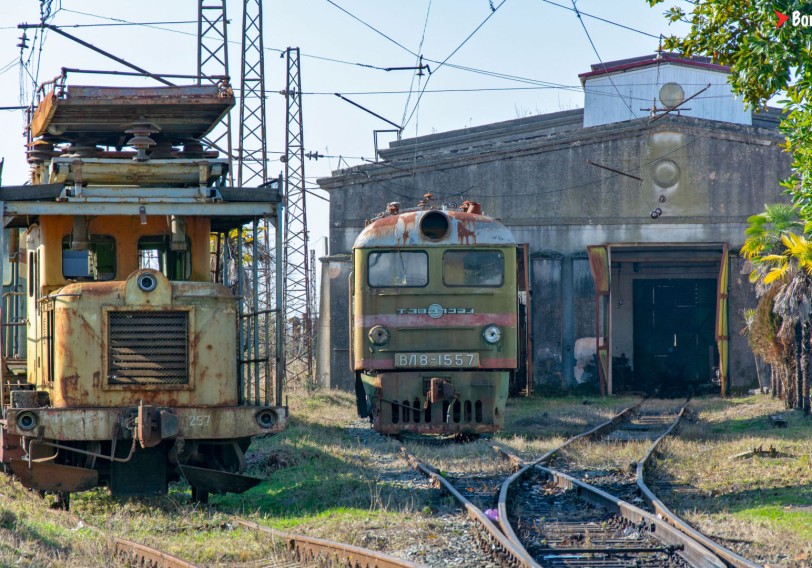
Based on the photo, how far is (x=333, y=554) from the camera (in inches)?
295

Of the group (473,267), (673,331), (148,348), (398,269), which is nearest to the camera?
(148,348)

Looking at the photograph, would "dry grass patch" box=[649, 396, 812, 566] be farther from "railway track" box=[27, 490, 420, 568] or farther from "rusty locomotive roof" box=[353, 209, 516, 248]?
"rusty locomotive roof" box=[353, 209, 516, 248]

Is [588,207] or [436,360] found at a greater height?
[588,207]

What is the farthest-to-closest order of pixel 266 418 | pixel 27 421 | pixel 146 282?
pixel 266 418 → pixel 146 282 → pixel 27 421

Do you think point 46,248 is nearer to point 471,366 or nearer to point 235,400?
point 235,400

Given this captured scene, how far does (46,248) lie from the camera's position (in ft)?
34.8

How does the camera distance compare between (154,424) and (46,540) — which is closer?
(46,540)

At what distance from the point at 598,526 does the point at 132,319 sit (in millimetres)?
4695

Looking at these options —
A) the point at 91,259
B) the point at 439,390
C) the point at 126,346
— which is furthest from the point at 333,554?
the point at 439,390

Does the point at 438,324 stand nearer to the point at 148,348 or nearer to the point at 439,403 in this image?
the point at 439,403

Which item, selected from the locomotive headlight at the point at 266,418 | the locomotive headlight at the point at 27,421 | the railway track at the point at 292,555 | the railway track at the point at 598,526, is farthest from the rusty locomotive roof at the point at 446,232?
the railway track at the point at 292,555

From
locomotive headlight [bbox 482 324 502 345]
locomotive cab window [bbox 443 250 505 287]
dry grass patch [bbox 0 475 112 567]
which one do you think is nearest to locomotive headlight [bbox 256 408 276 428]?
dry grass patch [bbox 0 475 112 567]

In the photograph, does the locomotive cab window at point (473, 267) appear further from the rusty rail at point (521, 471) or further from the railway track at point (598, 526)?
the railway track at point (598, 526)

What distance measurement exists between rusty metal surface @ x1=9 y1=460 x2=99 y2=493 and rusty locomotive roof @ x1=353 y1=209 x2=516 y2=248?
261 inches
